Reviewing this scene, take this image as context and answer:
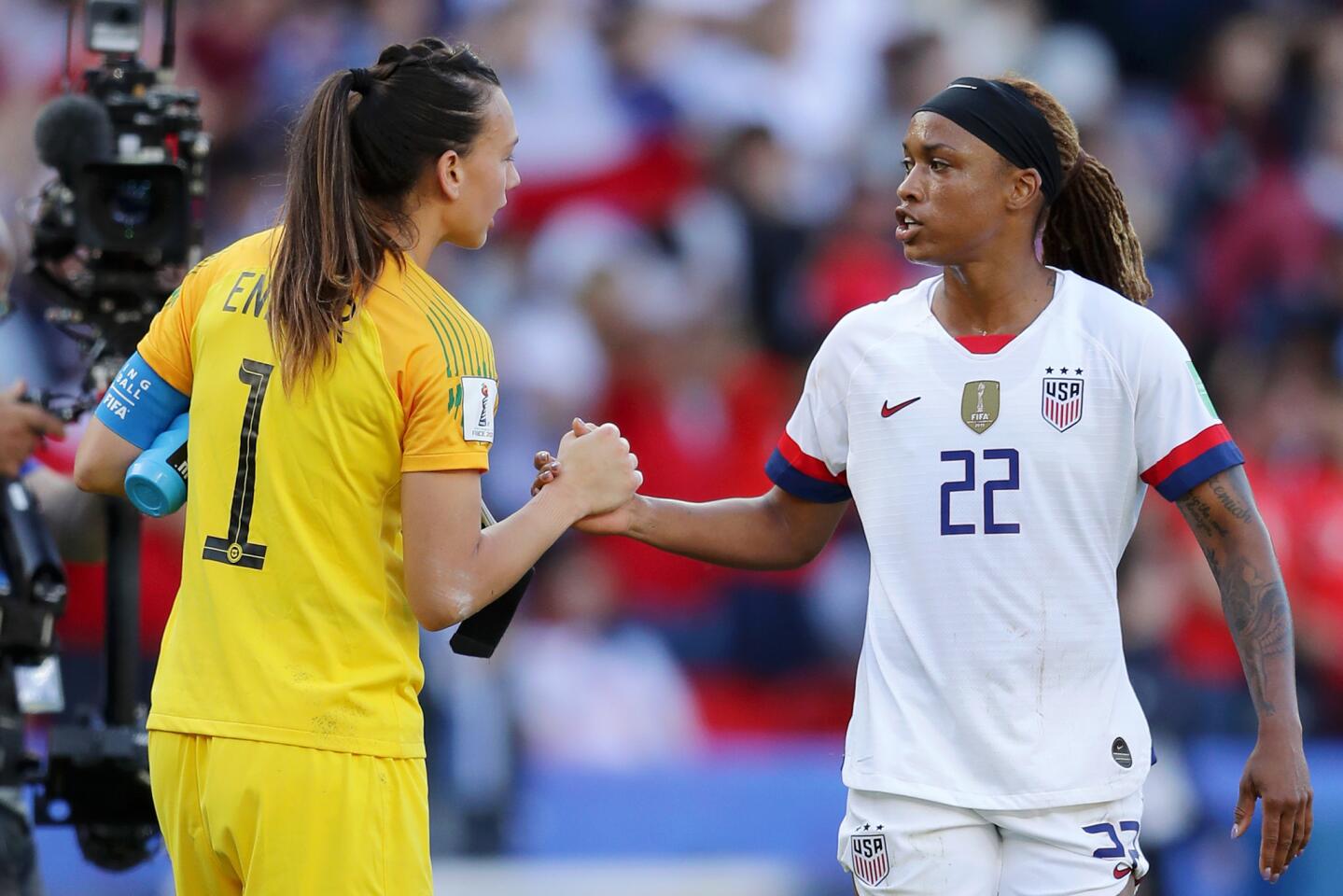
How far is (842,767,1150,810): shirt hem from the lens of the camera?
3.42m

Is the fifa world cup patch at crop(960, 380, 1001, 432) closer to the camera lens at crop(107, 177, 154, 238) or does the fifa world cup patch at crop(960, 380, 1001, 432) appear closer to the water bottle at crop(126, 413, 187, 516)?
the water bottle at crop(126, 413, 187, 516)

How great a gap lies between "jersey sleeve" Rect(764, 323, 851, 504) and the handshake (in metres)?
0.36

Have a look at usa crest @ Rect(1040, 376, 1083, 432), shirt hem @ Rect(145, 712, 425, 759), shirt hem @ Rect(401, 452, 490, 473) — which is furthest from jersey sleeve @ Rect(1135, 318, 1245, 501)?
shirt hem @ Rect(145, 712, 425, 759)

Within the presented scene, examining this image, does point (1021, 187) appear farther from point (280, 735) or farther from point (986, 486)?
point (280, 735)

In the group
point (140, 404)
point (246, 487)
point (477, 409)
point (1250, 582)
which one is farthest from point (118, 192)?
point (1250, 582)

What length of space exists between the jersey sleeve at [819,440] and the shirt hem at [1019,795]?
70cm

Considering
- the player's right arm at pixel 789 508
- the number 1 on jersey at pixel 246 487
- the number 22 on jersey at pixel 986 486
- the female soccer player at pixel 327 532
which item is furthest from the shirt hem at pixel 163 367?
the number 22 on jersey at pixel 986 486

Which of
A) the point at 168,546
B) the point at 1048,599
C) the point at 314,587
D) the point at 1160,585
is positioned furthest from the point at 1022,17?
the point at 314,587

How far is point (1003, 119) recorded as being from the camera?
3678 millimetres

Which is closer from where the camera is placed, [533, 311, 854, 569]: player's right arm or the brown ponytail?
the brown ponytail

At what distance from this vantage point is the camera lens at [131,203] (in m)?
4.63

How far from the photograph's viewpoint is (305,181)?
127 inches

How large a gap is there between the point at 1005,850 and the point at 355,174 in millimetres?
1739

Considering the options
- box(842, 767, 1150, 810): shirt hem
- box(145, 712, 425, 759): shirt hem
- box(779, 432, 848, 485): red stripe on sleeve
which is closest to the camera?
box(145, 712, 425, 759): shirt hem
